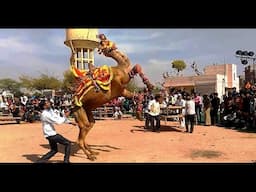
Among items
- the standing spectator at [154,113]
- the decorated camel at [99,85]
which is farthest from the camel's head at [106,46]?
the standing spectator at [154,113]

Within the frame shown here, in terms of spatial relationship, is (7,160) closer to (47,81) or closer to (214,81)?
(214,81)

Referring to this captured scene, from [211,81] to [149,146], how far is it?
2352 centimetres

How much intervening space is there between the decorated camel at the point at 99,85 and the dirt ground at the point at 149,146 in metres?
0.94

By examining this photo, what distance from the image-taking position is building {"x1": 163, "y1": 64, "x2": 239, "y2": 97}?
31.5m

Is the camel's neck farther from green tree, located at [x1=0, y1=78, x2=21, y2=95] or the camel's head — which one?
green tree, located at [x1=0, y1=78, x2=21, y2=95]

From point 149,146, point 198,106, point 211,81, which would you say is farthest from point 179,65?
point 149,146

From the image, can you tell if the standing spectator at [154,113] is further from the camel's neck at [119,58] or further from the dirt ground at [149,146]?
the camel's neck at [119,58]

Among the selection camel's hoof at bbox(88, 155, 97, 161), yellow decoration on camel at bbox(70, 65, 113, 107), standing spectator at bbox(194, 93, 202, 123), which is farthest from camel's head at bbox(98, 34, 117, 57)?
standing spectator at bbox(194, 93, 202, 123)

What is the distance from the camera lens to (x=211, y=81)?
31891mm

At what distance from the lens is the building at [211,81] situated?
31484 mm

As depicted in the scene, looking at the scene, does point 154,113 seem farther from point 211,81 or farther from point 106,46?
point 211,81

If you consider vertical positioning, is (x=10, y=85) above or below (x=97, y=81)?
above

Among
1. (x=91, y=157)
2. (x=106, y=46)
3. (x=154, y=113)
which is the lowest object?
(x=91, y=157)
